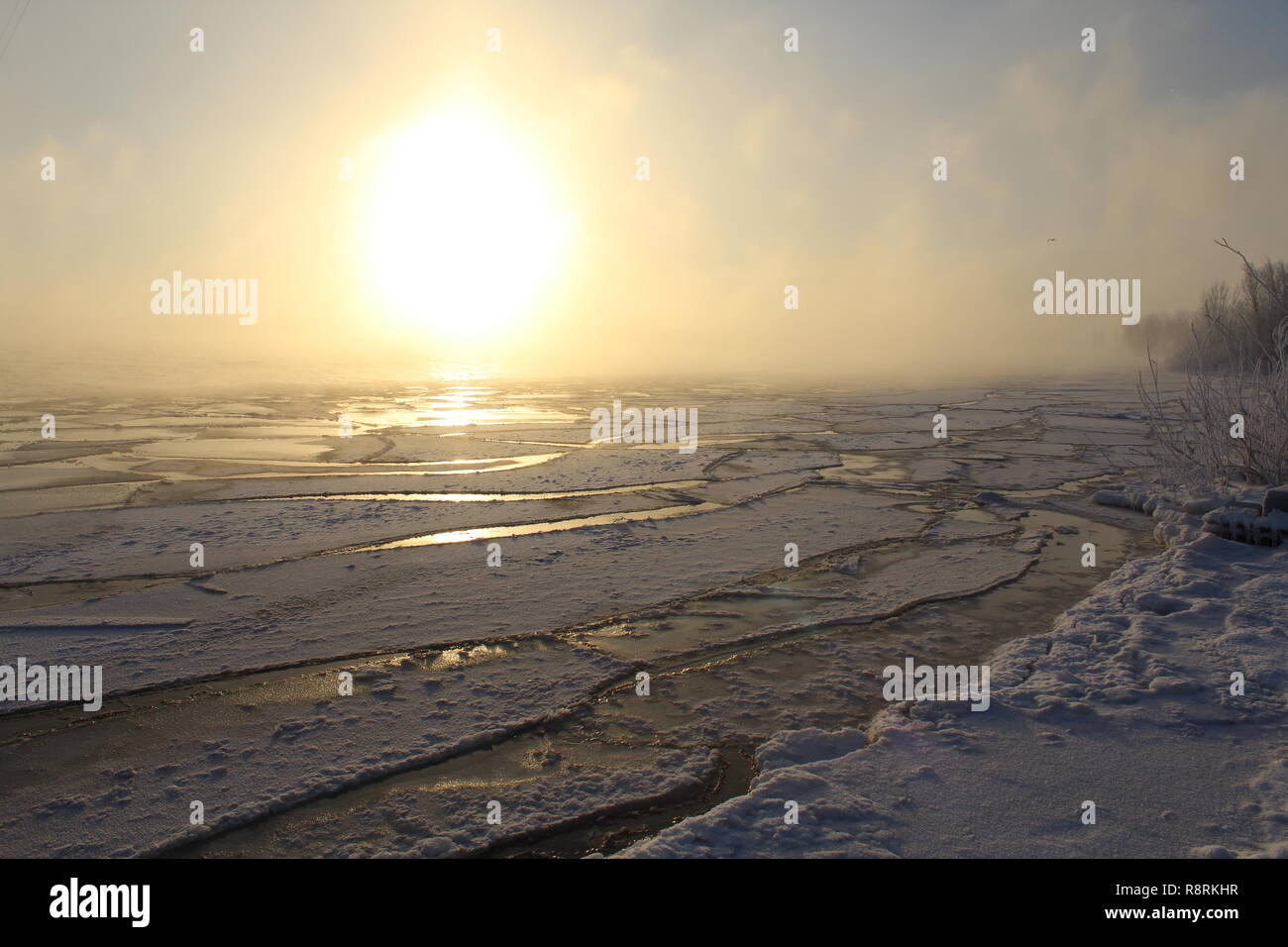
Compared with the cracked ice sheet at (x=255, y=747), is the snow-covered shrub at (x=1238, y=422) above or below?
above

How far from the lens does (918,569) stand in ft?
15.1

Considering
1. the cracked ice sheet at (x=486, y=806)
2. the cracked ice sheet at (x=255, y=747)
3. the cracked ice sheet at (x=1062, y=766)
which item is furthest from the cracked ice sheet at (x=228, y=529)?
the cracked ice sheet at (x=1062, y=766)

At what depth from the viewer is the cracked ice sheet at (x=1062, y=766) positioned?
6.49 feet

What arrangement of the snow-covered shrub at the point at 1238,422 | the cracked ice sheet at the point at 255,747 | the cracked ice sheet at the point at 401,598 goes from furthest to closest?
the snow-covered shrub at the point at 1238,422 < the cracked ice sheet at the point at 401,598 < the cracked ice sheet at the point at 255,747

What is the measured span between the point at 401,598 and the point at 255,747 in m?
1.53

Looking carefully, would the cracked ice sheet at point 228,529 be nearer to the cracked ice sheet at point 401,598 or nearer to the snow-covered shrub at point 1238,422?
the cracked ice sheet at point 401,598

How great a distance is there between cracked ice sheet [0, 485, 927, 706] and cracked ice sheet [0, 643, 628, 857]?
38 centimetres

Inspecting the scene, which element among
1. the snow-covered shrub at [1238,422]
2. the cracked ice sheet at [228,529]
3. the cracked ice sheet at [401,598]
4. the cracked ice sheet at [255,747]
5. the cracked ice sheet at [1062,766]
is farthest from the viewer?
the snow-covered shrub at [1238,422]

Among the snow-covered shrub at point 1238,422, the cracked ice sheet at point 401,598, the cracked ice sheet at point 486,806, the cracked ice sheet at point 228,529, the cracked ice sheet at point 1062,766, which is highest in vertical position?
the snow-covered shrub at point 1238,422

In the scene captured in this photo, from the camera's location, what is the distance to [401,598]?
13.3ft

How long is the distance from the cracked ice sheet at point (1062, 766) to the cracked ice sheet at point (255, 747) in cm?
97

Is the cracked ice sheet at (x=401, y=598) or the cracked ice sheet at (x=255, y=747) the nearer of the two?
the cracked ice sheet at (x=255, y=747)
